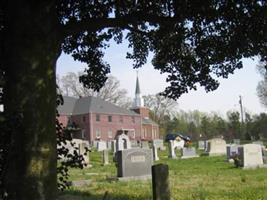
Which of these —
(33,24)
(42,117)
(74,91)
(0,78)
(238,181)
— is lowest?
(238,181)

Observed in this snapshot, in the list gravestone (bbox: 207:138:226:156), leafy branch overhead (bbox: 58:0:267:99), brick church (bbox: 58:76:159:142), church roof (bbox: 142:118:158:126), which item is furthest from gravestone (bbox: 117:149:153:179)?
church roof (bbox: 142:118:158:126)

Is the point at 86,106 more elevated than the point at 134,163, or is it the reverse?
the point at 86,106

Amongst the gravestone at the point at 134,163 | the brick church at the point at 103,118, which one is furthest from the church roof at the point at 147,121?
the gravestone at the point at 134,163

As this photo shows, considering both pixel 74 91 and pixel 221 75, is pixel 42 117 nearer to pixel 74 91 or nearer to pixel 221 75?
pixel 221 75

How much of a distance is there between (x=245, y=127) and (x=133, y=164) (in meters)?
69.3

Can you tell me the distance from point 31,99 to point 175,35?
3276 mm

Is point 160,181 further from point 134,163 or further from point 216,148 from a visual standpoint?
point 216,148

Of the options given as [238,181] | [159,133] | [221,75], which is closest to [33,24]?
[221,75]

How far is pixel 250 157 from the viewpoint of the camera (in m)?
18.9

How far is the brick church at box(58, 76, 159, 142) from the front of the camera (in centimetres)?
7800

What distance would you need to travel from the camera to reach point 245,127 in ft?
269

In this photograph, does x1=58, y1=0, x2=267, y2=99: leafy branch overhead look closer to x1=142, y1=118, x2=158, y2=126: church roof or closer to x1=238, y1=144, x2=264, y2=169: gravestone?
x1=238, y1=144, x2=264, y2=169: gravestone

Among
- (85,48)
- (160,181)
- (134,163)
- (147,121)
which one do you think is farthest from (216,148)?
(147,121)

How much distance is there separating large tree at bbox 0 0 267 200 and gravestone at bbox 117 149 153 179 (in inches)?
296
